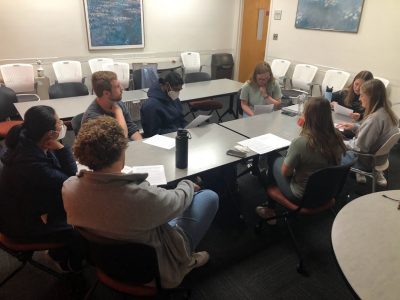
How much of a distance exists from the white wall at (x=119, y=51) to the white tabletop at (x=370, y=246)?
205 inches

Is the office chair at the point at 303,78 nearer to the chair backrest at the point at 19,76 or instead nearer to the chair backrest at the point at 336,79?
the chair backrest at the point at 336,79

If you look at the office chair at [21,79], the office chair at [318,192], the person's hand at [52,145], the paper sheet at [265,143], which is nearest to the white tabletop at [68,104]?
the office chair at [21,79]

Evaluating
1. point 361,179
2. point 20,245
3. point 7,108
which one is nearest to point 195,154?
point 20,245

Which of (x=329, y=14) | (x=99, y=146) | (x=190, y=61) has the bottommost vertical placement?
(x=190, y=61)

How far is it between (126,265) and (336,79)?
4.86 m

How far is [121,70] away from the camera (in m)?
5.00

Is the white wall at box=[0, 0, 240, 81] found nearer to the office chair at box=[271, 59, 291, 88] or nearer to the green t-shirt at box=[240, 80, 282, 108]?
the office chair at box=[271, 59, 291, 88]

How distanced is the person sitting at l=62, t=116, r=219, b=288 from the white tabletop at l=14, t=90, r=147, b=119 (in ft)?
6.51

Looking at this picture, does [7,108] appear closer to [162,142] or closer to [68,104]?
[68,104]

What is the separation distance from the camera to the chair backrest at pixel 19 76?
452 cm

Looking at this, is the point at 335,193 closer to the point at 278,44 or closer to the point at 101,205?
the point at 101,205

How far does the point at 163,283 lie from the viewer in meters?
1.44

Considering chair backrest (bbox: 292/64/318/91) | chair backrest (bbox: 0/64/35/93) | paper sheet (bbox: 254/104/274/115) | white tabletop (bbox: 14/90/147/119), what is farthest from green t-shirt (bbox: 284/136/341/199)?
chair backrest (bbox: 0/64/35/93)

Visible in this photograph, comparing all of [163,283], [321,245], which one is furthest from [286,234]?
[163,283]
